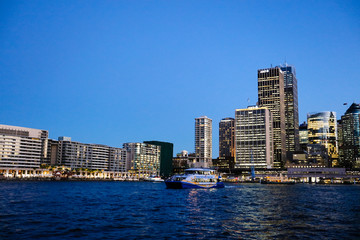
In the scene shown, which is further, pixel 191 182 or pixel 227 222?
pixel 191 182

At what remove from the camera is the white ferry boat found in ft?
412

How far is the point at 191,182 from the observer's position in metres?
126

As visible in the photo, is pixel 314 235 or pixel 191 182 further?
pixel 191 182

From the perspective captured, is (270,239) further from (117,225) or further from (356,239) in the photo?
(117,225)

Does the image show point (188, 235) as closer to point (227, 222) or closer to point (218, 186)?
point (227, 222)

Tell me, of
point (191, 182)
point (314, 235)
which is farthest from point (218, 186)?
point (314, 235)

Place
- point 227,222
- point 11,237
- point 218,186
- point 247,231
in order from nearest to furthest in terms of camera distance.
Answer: point 11,237
point 247,231
point 227,222
point 218,186

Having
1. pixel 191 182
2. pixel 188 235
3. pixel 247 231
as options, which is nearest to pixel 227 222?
pixel 247 231

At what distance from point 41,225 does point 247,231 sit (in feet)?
71.4

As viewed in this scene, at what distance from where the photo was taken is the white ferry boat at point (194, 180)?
412ft

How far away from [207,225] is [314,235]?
1162 cm

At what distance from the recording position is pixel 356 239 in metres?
32.2

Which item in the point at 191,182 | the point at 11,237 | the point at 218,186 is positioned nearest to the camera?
the point at 11,237

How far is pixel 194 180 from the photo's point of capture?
423 ft
